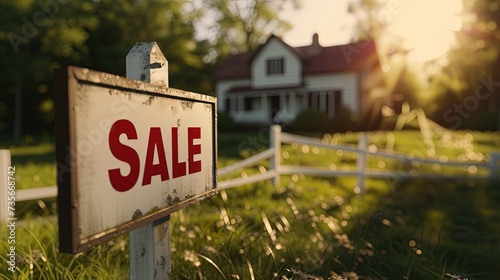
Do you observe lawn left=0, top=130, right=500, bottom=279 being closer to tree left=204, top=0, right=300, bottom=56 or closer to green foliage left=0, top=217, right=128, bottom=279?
green foliage left=0, top=217, right=128, bottom=279

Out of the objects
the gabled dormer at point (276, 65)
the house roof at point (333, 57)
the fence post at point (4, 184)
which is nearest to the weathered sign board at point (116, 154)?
the fence post at point (4, 184)

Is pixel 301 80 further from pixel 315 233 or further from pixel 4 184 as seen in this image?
pixel 4 184

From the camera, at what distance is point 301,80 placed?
28.0m

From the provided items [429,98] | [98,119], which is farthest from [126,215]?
[429,98]

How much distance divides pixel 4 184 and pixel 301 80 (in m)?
24.9

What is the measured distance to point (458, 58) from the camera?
103 feet

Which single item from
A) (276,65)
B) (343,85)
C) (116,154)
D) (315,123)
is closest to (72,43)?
(276,65)

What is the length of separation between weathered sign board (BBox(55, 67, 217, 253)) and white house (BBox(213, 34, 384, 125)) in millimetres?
23247

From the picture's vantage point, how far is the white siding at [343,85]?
2611cm

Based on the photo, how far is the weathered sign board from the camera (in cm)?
140

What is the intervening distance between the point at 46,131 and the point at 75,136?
100ft

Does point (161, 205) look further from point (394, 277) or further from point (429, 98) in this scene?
point (429, 98)

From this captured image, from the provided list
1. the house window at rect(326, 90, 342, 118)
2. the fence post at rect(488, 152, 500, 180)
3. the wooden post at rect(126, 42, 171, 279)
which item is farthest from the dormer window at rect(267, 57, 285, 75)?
the wooden post at rect(126, 42, 171, 279)

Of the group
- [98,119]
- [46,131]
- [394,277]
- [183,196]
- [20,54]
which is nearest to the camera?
[98,119]
